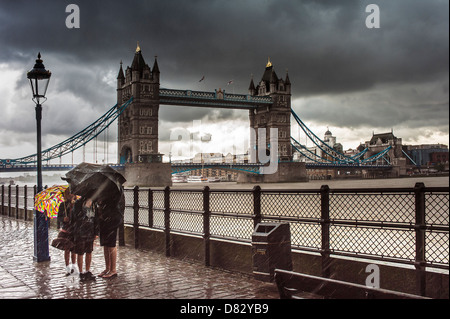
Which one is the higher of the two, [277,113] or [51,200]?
[277,113]

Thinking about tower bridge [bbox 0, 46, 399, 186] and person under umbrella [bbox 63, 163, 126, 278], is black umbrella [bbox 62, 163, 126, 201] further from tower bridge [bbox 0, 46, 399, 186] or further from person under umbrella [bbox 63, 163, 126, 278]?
tower bridge [bbox 0, 46, 399, 186]

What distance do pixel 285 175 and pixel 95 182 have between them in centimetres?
7042

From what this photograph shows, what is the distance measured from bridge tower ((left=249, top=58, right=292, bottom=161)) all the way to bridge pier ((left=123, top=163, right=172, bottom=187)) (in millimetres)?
28899

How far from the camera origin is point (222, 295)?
15.8 feet

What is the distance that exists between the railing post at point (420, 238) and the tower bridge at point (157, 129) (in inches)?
2107

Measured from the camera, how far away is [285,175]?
75125 millimetres

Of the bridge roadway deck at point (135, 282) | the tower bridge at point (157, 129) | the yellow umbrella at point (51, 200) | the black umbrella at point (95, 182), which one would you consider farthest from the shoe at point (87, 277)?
the tower bridge at point (157, 129)

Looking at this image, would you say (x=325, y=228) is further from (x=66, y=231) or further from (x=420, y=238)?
(x=66, y=231)

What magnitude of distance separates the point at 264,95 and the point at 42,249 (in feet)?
279

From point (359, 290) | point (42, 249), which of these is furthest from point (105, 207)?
point (359, 290)

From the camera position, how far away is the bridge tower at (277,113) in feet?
285

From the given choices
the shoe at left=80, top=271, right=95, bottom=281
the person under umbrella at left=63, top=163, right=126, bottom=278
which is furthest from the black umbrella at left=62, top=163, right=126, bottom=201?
the shoe at left=80, top=271, right=95, bottom=281

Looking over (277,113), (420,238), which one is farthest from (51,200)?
(277,113)

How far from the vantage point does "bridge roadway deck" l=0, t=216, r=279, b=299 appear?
4.87 m
